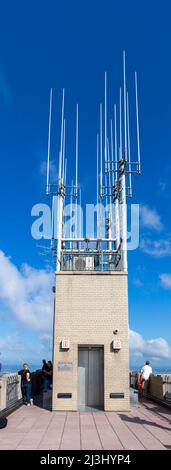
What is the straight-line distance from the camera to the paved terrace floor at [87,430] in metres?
9.95

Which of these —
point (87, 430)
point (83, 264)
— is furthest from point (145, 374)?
point (87, 430)

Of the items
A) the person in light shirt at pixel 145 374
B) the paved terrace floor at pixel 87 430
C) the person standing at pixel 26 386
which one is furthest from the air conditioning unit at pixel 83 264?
the paved terrace floor at pixel 87 430

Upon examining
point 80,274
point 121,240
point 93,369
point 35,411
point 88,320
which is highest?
point 121,240

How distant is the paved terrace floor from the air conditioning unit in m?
5.80

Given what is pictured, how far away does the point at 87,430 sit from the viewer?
1202 centimetres

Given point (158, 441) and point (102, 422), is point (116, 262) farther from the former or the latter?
point (158, 441)

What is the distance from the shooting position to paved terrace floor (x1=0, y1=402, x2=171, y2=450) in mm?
9945

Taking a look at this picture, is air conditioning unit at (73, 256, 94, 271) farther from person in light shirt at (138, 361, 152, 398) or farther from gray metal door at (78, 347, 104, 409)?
person in light shirt at (138, 361, 152, 398)

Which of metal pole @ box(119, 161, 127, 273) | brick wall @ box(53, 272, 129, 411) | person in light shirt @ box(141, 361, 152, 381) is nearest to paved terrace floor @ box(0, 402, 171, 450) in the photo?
brick wall @ box(53, 272, 129, 411)

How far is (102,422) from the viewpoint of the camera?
13.6m

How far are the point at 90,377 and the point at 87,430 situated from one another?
508 cm

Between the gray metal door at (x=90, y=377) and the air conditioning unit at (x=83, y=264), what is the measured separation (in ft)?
11.2
